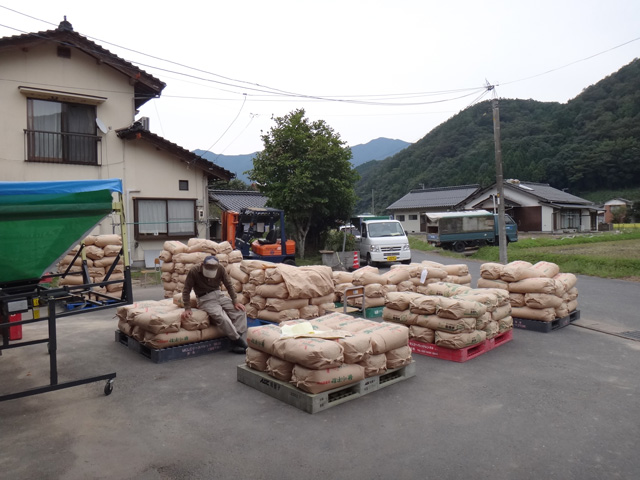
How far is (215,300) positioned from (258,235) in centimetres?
910

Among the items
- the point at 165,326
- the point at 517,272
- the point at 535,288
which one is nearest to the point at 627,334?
the point at 535,288

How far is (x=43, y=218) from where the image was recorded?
462 cm

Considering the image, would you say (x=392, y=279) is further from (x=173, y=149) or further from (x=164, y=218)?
(x=173, y=149)

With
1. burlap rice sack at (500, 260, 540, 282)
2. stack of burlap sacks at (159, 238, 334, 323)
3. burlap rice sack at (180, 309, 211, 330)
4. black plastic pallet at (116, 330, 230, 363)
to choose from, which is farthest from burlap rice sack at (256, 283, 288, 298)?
burlap rice sack at (500, 260, 540, 282)

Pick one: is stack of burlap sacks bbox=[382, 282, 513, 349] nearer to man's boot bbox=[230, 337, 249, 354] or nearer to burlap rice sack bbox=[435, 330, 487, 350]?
burlap rice sack bbox=[435, 330, 487, 350]

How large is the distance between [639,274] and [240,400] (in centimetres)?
1427

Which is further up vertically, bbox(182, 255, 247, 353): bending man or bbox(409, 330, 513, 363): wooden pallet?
bbox(182, 255, 247, 353): bending man

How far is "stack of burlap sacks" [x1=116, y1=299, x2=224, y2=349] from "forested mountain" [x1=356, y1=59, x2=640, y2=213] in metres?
51.7

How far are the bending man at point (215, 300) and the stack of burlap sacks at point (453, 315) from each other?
2.30 meters

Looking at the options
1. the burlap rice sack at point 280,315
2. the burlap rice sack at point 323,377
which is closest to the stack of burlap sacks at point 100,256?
the burlap rice sack at point 280,315

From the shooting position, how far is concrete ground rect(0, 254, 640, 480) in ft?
10.9

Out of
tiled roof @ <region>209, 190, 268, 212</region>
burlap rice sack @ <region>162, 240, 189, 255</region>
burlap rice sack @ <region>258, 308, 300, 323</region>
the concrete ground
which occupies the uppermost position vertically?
tiled roof @ <region>209, 190, 268, 212</region>

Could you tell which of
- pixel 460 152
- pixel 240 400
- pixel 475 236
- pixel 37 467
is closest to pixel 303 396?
pixel 240 400

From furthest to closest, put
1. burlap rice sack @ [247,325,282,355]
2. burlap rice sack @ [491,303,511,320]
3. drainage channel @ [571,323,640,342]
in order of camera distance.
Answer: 1. drainage channel @ [571,323,640,342]
2. burlap rice sack @ [491,303,511,320]
3. burlap rice sack @ [247,325,282,355]
